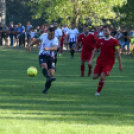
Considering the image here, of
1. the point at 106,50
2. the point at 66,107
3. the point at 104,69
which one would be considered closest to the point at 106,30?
the point at 106,50

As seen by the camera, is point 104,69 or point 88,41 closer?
point 104,69

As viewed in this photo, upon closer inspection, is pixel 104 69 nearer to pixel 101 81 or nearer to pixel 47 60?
pixel 101 81

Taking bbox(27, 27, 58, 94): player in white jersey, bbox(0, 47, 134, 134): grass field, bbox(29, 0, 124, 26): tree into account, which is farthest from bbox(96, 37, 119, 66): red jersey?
bbox(29, 0, 124, 26): tree

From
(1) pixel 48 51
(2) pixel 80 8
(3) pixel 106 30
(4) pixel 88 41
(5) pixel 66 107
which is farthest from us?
(2) pixel 80 8

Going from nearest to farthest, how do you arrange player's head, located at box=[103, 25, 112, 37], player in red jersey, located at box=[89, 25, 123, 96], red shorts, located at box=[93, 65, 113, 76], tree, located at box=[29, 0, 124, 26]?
player's head, located at box=[103, 25, 112, 37]
red shorts, located at box=[93, 65, 113, 76]
player in red jersey, located at box=[89, 25, 123, 96]
tree, located at box=[29, 0, 124, 26]

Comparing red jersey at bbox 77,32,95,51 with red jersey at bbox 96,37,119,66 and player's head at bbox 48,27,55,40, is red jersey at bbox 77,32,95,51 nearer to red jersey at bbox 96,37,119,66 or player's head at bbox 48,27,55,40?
player's head at bbox 48,27,55,40

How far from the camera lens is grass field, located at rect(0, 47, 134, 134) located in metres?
7.51

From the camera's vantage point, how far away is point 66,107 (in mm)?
9805

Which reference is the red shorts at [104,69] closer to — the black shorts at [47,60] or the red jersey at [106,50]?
the red jersey at [106,50]

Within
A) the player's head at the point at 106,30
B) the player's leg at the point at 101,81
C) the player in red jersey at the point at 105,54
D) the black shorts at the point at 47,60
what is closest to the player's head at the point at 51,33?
the black shorts at the point at 47,60

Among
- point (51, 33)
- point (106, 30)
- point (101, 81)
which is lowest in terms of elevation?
point (101, 81)

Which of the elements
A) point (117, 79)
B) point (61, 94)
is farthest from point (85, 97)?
point (117, 79)

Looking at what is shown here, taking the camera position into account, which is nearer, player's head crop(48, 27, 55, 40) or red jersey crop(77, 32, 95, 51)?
player's head crop(48, 27, 55, 40)

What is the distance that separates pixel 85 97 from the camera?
1151cm
